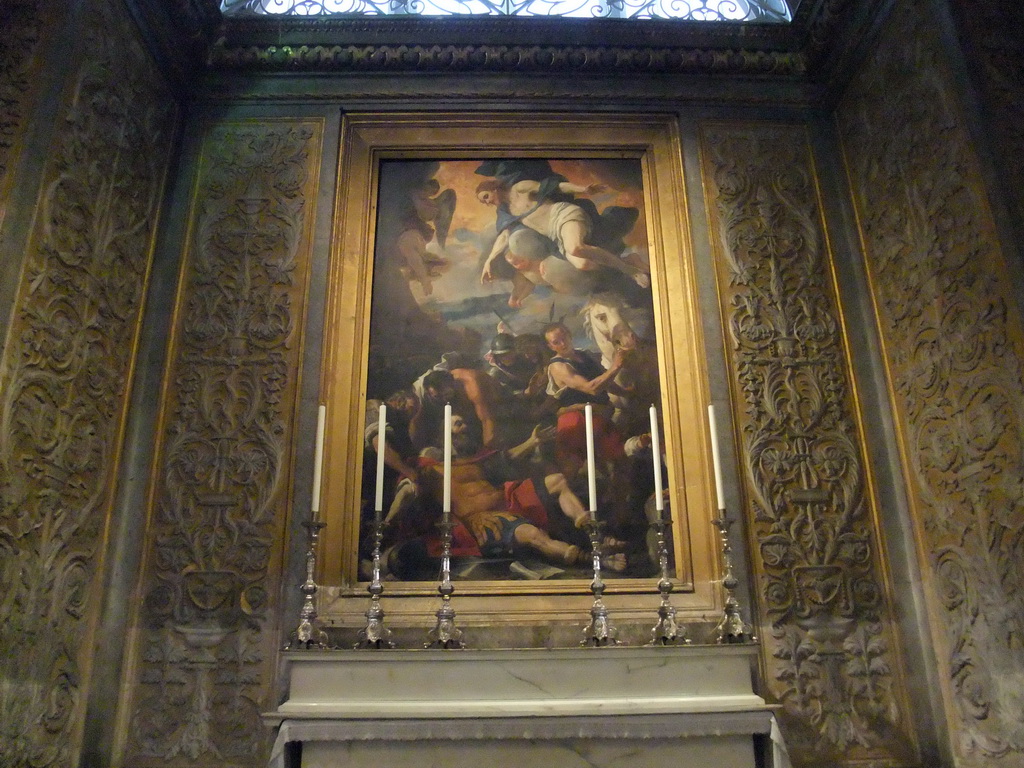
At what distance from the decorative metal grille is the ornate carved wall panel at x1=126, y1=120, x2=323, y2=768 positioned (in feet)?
2.73

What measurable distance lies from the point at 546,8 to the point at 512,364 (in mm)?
2388

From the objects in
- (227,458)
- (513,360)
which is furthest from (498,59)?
(227,458)

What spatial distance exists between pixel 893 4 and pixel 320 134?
10.6 feet

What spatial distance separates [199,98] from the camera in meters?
5.04

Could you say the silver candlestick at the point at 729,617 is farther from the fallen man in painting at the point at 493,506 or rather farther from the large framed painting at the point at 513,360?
the fallen man in painting at the point at 493,506

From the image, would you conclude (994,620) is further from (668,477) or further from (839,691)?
(668,477)

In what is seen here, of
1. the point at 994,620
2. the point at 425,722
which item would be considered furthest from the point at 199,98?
the point at 994,620

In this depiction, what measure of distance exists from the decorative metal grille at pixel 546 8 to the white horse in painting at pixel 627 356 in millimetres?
1907

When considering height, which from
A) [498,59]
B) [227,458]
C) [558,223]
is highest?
[498,59]

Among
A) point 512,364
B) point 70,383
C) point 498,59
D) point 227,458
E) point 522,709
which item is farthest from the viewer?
point 498,59

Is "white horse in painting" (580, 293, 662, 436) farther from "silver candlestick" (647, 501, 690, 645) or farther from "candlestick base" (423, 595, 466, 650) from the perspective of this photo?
"candlestick base" (423, 595, 466, 650)

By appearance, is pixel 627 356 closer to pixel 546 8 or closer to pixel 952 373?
pixel 952 373

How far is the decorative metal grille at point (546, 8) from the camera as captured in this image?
520cm

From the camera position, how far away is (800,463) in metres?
4.29
